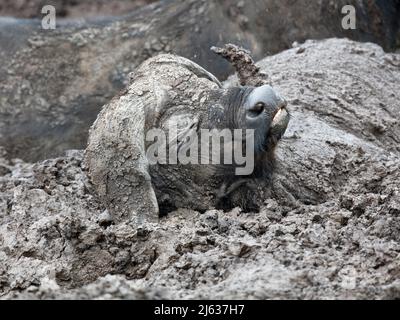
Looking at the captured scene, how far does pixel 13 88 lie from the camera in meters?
5.36

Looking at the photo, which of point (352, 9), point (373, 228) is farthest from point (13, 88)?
point (373, 228)

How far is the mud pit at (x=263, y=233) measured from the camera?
8.16 ft

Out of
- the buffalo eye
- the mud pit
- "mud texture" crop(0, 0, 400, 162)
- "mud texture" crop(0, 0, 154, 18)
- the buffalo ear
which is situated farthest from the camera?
"mud texture" crop(0, 0, 154, 18)

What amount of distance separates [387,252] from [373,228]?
26cm

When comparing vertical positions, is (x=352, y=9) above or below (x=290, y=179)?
above

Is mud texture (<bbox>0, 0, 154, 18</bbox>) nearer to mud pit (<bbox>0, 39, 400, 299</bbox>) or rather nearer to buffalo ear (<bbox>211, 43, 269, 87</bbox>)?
mud pit (<bbox>0, 39, 400, 299</bbox>)

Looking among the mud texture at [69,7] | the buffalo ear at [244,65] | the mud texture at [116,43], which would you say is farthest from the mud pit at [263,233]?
the mud texture at [69,7]

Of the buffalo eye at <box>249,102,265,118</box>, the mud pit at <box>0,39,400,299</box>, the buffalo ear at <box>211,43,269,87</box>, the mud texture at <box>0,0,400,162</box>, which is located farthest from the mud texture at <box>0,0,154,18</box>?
the buffalo eye at <box>249,102,265,118</box>

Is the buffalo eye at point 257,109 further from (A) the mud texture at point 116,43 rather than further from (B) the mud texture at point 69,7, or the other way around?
(B) the mud texture at point 69,7

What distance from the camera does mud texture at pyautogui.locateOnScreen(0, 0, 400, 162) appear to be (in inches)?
208

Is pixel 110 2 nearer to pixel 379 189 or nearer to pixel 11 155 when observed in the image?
pixel 11 155

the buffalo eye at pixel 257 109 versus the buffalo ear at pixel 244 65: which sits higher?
Result: the buffalo ear at pixel 244 65

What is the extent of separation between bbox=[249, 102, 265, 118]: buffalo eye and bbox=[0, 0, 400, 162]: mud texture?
214cm

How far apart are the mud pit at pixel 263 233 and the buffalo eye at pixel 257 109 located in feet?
1.01
